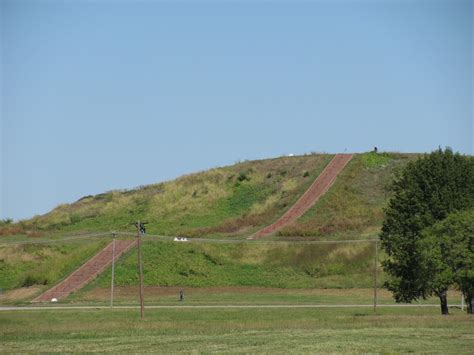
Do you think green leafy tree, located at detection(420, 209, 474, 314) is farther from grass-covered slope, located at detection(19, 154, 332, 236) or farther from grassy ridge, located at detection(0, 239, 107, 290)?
grass-covered slope, located at detection(19, 154, 332, 236)

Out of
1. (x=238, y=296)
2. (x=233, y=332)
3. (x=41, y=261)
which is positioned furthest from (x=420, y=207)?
(x=41, y=261)

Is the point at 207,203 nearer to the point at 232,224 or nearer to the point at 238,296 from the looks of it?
the point at 232,224

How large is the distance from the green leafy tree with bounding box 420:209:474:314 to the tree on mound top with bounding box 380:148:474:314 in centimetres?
241

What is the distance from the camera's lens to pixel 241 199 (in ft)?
366

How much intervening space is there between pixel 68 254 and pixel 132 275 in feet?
41.4

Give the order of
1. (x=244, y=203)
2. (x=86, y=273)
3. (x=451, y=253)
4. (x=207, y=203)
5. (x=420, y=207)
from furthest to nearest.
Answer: (x=207, y=203) < (x=244, y=203) < (x=86, y=273) < (x=420, y=207) < (x=451, y=253)

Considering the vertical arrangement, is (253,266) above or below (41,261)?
below

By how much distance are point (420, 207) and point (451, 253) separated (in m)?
5.24

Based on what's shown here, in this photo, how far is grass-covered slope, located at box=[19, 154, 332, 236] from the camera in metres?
104

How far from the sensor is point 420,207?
59.2 m

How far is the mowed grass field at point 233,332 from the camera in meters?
34.7

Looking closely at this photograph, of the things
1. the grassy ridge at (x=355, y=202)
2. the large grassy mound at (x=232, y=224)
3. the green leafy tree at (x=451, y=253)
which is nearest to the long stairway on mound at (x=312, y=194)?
the grassy ridge at (x=355, y=202)

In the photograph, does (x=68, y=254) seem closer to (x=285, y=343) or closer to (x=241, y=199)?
(x=241, y=199)

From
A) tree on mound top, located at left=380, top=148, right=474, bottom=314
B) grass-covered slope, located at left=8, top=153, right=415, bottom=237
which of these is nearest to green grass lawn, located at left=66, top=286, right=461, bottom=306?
tree on mound top, located at left=380, top=148, right=474, bottom=314
